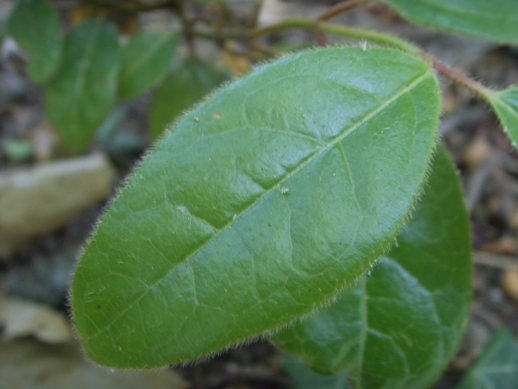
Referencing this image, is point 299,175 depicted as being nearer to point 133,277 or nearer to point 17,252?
point 133,277

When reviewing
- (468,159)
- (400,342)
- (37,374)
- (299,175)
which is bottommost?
(37,374)

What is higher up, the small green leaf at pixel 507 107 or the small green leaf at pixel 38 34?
the small green leaf at pixel 507 107

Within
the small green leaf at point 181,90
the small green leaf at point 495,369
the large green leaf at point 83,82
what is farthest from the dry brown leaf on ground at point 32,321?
the small green leaf at point 495,369

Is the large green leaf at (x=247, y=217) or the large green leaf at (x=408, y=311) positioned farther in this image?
the large green leaf at (x=408, y=311)

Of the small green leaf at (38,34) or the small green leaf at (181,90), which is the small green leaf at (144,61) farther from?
the small green leaf at (38,34)

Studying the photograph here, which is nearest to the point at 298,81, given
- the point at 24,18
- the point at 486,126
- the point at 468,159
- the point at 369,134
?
the point at 369,134

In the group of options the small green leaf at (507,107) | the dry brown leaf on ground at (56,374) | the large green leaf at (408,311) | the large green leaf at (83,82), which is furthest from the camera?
the large green leaf at (83,82)

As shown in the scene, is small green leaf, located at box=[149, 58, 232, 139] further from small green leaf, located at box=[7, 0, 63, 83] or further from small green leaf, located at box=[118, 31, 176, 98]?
small green leaf, located at box=[7, 0, 63, 83]

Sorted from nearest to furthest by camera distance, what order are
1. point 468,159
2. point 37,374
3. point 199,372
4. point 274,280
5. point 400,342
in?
point 274,280
point 400,342
point 37,374
point 199,372
point 468,159
